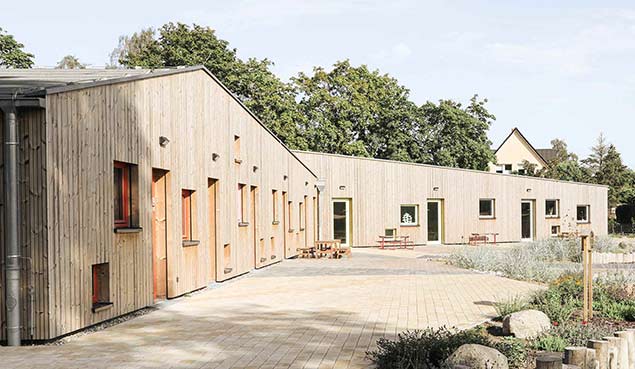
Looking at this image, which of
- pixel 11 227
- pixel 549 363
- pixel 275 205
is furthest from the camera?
pixel 275 205

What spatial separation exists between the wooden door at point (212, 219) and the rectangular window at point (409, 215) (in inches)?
769

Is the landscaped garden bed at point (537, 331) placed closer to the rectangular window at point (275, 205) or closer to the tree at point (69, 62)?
the rectangular window at point (275, 205)

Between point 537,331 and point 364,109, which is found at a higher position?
point 364,109

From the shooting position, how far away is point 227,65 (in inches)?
1684

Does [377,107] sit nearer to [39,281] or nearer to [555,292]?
[555,292]

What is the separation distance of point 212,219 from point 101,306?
232 inches

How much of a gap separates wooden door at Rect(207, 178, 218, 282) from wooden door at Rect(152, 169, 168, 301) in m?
2.71

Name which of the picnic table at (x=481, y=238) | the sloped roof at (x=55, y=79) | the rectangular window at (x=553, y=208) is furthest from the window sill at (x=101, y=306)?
the rectangular window at (x=553, y=208)

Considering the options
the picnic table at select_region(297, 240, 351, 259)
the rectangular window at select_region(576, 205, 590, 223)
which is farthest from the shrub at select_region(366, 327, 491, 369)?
the rectangular window at select_region(576, 205, 590, 223)

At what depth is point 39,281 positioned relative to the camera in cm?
835

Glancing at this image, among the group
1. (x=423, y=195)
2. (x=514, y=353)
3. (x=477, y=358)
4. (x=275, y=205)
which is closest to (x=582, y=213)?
(x=423, y=195)

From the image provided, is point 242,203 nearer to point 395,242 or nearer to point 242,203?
point 242,203

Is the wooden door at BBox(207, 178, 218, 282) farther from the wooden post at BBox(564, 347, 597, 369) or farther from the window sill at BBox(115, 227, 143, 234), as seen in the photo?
the wooden post at BBox(564, 347, 597, 369)

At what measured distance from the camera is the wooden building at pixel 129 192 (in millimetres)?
8406
